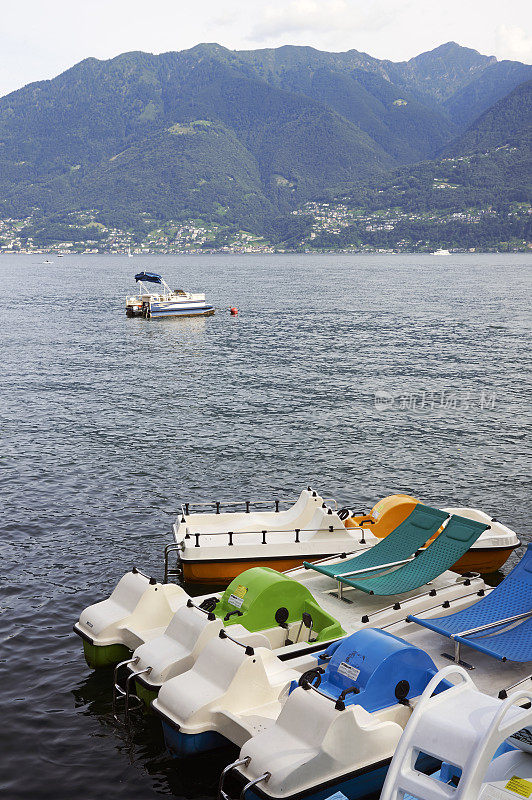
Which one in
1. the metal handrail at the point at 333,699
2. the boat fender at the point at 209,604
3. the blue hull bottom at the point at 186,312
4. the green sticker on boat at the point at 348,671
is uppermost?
the blue hull bottom at the point at 186,312

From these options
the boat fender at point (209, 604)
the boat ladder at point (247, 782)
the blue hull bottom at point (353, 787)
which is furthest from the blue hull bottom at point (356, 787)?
the boat fender at point (209, 604)

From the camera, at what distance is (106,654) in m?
17.4

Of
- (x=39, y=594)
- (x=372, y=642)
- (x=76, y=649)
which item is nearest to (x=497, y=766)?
(x=372, y=642)

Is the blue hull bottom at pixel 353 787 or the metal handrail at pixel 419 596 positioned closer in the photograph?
the blue hull bottom at pixel 353 787

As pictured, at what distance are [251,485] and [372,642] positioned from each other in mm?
17778

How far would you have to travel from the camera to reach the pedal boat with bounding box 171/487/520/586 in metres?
21.8

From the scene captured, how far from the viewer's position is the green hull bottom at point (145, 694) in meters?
15.5

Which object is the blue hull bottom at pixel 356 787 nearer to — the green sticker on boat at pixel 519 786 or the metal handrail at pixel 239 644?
the metal handrail at pixel 239 644

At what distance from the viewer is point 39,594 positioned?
71.9ft

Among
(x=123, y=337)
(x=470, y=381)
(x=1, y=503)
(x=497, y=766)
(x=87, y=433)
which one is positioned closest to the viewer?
(x=497, y=766)

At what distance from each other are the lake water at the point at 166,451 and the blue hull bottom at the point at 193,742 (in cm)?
31

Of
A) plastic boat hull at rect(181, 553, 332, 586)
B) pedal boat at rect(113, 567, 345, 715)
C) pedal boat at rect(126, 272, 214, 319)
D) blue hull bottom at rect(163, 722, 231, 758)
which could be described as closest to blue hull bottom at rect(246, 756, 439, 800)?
blue hull bottom at rect(163, 722, 231, 758)

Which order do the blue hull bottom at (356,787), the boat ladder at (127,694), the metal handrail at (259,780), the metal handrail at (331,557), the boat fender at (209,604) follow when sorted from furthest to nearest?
the metal handrail at (331,557) → the boat fender at (209,604) → the boat ladder at (127,694) → the blue hull bottom at (356,787) → the metal handrail at (259,780)

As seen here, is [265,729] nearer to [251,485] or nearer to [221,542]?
[221,542]
